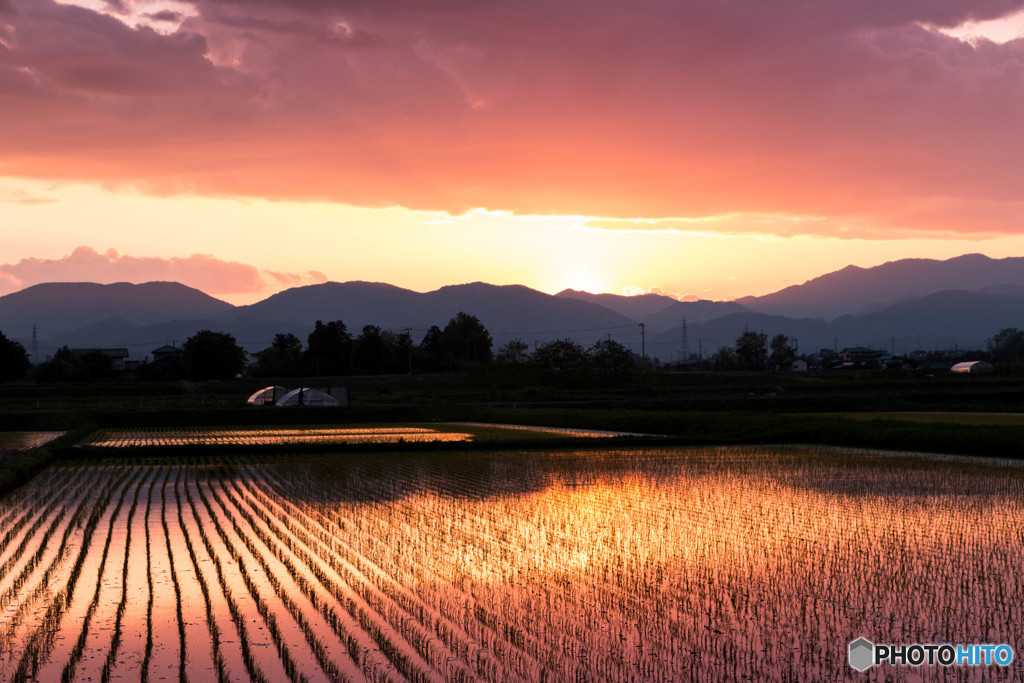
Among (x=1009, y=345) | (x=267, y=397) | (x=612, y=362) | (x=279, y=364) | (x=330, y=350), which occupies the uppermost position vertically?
(x=330, y=350)

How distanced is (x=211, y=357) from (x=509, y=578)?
8733 cm

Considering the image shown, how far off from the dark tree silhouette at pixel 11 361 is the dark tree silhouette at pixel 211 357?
14.8 meters

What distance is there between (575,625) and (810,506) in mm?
8325

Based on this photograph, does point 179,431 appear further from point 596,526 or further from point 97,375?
point 97,375

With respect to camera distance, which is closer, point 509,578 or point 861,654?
point 861,654

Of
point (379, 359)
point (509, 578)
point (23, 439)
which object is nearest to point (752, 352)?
point (379, 359)

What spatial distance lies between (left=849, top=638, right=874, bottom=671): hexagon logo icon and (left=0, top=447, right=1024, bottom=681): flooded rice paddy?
0.38 feet

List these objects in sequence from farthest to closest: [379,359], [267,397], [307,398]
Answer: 1. [379,359]
2. [267,397]
3. [307,398]

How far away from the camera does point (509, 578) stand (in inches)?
405

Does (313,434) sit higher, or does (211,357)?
(211,357)

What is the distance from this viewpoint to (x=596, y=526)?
1400cm

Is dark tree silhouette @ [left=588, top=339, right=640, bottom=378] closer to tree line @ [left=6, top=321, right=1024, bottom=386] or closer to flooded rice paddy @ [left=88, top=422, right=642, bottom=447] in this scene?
tree line @ [left=6, top=321, right=1024, bottom=386]

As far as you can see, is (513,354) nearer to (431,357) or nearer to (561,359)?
(561,359)

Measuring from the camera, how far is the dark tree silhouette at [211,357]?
9250cm
